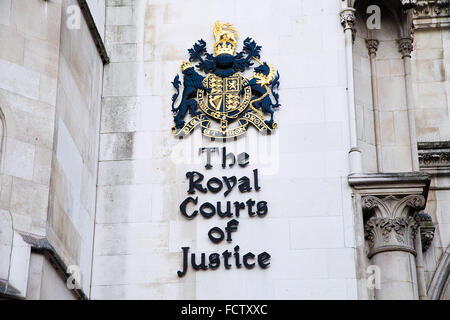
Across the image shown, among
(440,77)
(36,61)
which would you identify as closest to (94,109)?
(36,61)

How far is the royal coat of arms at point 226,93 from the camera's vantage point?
2145 centimetres

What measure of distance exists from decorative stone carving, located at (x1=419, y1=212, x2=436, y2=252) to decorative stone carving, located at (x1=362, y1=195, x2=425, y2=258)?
4105 millimetres

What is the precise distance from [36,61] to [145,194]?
373cm

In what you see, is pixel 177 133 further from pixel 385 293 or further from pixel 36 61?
pixel 385 293

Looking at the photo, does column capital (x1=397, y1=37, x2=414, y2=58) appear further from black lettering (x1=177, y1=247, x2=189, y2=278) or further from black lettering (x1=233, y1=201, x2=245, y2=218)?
black lettering (x1=177, y1=247, x2=189, y2=278)

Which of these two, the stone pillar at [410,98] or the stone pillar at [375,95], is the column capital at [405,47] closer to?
the stone pillar at [410,98]

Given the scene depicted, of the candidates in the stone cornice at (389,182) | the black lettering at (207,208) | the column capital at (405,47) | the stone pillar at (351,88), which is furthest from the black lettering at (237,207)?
the column capital at (405,47)

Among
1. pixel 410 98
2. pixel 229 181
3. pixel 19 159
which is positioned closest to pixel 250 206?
pixel 229 181

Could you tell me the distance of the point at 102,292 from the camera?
20.3 metres

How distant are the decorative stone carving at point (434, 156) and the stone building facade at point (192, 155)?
390 centimetres

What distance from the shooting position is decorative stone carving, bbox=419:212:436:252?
24.7 meters

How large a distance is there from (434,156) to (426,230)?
2246mm

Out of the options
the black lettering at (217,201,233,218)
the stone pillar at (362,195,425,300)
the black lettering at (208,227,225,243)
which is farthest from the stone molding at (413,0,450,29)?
the black lettering at (208,227,225,243)
